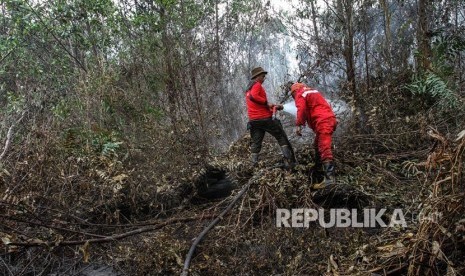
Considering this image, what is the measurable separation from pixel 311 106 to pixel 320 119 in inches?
10.1

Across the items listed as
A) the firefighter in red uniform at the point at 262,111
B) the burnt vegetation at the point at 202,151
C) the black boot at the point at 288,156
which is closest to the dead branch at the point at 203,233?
the burnt vegetation at the point at 202,151

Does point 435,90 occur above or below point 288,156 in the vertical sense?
above

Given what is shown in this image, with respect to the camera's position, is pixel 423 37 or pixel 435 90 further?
pixel 423 37

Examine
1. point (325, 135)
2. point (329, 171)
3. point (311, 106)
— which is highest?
point (311, 106)

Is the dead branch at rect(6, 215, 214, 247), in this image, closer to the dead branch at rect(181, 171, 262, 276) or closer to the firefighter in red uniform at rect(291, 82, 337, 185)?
the dead branch at rect(181, 171, 262, 276)

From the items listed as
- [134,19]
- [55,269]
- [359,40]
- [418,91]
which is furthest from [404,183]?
[134,19]

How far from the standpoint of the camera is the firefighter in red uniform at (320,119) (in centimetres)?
521

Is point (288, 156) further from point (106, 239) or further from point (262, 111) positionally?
point (106, 239)

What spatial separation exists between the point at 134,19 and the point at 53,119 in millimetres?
2805

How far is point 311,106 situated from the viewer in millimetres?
5395

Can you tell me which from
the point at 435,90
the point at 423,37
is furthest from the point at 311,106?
the point at 423,37

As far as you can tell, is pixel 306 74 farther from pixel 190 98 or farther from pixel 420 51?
pixel 190 98

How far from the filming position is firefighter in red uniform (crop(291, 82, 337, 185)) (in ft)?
17.1

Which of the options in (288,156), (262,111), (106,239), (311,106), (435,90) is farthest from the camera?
(435,90)
